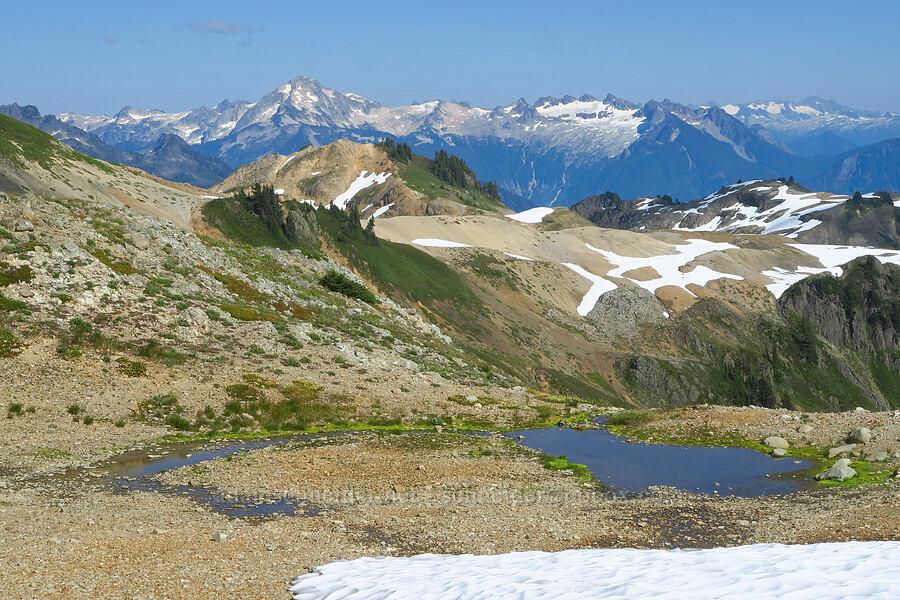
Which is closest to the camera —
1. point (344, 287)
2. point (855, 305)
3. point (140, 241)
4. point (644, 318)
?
point (140, 241)

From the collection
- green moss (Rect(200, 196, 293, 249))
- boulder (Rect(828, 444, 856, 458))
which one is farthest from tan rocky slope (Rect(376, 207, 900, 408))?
boulder (Rect(828, 444, 856, 458))

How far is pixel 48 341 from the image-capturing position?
35.7 meters

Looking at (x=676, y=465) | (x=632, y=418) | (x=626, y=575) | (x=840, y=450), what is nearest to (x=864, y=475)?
(x=840, y=450)

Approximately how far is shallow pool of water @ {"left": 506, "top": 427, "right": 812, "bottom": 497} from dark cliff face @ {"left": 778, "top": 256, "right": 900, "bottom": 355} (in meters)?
140

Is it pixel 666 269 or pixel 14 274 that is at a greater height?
pixel 666 269

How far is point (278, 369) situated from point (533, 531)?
76.2 feet

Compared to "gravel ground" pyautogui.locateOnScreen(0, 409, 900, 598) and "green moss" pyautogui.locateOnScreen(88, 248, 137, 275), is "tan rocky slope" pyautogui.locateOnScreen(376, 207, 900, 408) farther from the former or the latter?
"gravel ground" pyautogui.locateOnScreen(0, 409, 900, 598)

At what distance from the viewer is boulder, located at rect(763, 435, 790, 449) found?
108ft

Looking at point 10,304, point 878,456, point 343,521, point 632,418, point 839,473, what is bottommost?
point 632,418

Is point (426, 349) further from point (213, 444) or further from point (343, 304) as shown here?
point (213, 444)

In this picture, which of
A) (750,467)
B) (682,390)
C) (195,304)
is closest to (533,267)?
(682,390)

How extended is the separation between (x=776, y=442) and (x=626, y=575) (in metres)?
22.1

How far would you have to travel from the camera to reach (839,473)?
2733cm

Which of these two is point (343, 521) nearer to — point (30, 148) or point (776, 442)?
point (776, 442)
